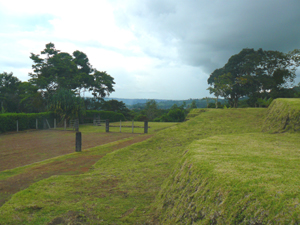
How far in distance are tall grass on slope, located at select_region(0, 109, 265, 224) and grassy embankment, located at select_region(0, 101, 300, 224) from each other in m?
0.02

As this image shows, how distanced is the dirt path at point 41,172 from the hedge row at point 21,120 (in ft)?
50.2

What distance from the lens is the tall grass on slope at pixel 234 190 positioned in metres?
1.88

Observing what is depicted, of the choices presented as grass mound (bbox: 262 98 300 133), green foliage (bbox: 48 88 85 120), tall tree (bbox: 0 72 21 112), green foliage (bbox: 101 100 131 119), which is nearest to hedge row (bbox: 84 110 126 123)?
green foliage (bbox: 48 88 85 120)

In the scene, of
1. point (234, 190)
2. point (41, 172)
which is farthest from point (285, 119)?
point (41, 172)

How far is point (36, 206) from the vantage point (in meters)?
4.01

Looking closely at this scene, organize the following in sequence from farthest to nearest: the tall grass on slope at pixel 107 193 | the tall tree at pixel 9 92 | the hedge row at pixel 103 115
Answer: the tall tree at pixel 9 92 < the hedge row at pixel 103 115 < the tall grass on slope at pixel 107 193

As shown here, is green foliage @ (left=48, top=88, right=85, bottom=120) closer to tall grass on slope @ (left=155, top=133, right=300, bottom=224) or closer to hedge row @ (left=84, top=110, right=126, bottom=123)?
hedge row @ (left=84, top=110, right=126, bottom=123)

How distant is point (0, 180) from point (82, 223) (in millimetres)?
3863

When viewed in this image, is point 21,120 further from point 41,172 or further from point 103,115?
point 41,172

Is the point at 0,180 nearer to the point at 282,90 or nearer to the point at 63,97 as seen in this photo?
the point at 63,97

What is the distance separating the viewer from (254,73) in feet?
Answer: 126

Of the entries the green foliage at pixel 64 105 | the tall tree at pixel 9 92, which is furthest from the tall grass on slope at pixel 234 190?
the tall tree at pixel 9 92

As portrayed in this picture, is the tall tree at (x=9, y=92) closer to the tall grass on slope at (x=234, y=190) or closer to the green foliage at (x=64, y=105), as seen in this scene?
the green foliage at (x=64, y=105)

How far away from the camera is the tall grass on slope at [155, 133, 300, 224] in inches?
74.2
